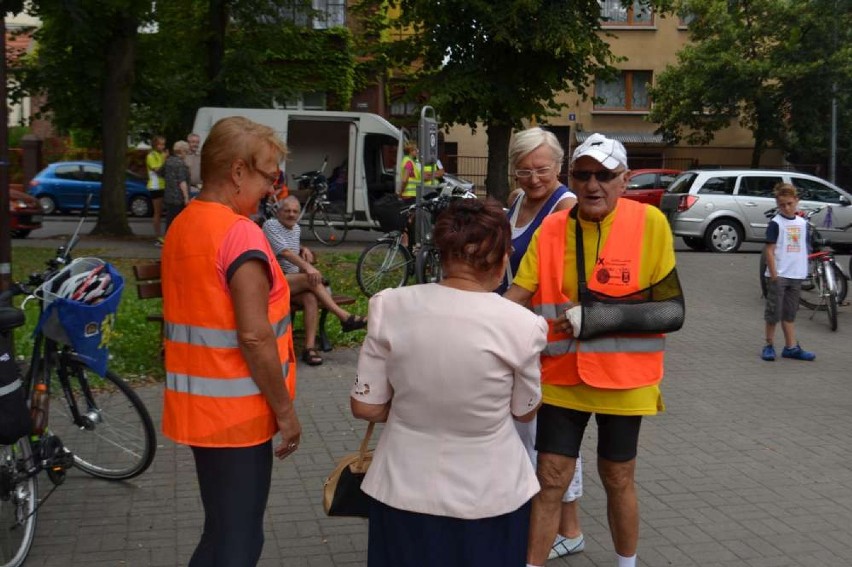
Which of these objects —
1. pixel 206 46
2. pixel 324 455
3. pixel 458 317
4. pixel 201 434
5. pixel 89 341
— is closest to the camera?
pixel 458 317

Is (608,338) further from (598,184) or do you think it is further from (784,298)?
(784,298)

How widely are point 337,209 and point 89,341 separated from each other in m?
16.2

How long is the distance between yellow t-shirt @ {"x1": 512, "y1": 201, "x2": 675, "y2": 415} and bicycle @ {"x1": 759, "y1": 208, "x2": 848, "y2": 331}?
7.64 meters

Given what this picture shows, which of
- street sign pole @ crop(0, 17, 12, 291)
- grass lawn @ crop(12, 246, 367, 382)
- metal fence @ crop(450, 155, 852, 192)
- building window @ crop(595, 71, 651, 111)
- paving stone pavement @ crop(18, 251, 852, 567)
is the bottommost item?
paving stone pavement @ crop(18, 251, 852, 567)

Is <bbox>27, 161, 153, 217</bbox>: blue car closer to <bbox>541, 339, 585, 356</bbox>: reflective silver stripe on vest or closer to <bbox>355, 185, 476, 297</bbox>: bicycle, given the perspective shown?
<bbox>355, 185, 476, 297</bbox>: bicycle

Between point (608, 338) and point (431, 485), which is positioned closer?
point (431, 485)

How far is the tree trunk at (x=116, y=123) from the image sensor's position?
67.7 feet

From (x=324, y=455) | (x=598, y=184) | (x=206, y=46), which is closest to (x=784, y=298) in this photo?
(x=324, y=455)

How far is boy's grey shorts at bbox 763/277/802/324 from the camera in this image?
32.6 feet

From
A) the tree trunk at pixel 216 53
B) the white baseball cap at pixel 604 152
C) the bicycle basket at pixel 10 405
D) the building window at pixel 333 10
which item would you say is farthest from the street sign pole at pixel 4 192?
the building window at pixel 333 10

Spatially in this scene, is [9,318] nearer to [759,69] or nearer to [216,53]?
[216,53]

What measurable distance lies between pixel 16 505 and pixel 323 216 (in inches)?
639

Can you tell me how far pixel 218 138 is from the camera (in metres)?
3.42

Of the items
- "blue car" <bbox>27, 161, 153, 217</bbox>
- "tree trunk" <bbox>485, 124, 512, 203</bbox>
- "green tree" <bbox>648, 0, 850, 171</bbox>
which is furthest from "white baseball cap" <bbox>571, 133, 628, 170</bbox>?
"green tree" <bbox>648, 0, 850, 171</bbox>
